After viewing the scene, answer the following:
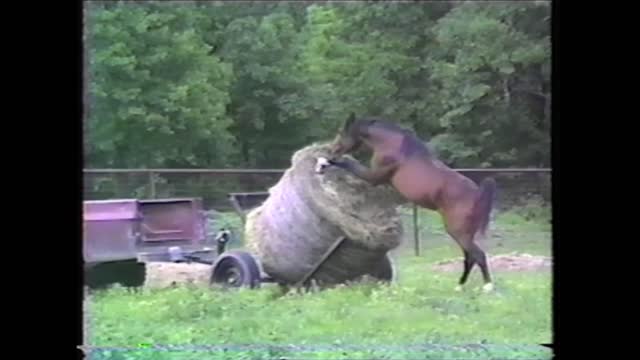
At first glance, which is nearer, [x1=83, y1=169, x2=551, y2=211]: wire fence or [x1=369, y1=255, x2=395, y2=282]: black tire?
[x1=83, y1=169, x2=551, y2=211]: wire fence

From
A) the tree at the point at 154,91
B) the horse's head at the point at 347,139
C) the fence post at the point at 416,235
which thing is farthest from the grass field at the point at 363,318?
the tree at the point at 154,91

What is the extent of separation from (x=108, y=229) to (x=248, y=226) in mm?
424

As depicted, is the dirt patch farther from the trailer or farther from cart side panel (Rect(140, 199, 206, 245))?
cart side panel (Rect(140, 199, 206, 245))

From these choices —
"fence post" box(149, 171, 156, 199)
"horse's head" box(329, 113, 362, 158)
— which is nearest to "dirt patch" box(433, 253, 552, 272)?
"horse's head" box(329, 113, 362, 158)

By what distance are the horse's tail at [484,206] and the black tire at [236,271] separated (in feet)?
2.30

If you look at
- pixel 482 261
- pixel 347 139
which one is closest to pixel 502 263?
pixel 482 261

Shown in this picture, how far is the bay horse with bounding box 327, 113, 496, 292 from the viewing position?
9.84 ft

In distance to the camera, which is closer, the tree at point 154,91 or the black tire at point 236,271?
the tree at point 154,91

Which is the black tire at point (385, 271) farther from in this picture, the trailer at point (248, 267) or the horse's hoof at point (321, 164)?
the horse's hoof at point (321, 164)

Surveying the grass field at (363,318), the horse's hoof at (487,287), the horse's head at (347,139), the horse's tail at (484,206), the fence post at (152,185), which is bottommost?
the grass field at (363,318)

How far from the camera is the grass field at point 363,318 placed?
300 centimetres

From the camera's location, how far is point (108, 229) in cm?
289
